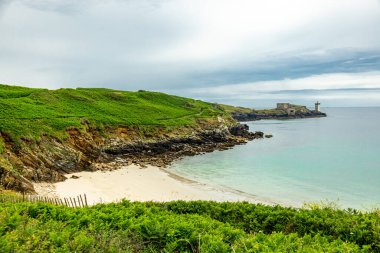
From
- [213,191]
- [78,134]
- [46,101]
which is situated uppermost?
[46,101]

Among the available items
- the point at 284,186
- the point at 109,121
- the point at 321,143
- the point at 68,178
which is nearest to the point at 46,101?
the point at 109,121

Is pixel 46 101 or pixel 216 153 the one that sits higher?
pixel 46 101

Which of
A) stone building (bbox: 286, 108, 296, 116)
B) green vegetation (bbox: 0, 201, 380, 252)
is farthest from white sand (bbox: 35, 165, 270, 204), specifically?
stone building (bbox: 286, 108, 296, 116)

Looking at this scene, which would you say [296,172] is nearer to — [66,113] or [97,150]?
[97,150]

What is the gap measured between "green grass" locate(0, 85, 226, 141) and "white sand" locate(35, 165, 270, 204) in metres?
8.44

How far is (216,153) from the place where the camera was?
59.7 metres

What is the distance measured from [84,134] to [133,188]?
17345 millimetres

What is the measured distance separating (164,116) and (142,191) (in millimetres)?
40305

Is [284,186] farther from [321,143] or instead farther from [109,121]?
[321,143]

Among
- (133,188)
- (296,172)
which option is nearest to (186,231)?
(133,188)

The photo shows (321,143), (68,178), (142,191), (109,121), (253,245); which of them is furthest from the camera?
(321,143)

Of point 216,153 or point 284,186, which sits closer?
point 284,186

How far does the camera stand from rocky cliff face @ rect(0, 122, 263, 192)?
106 ft

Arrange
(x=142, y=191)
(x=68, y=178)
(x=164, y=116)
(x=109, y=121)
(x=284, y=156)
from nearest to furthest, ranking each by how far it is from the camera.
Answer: (x=142, y=191), (x=68, y=178), (x=109, y=121), (x=284, y=156), (x=164, y=116)
